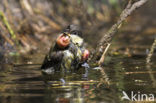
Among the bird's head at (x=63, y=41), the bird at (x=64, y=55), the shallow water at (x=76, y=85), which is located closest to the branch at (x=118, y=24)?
the shallow water at (x=76, y=85)

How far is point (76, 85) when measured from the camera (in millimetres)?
3746

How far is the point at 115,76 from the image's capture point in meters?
4.32

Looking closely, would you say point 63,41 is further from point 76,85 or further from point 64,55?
point 76,85

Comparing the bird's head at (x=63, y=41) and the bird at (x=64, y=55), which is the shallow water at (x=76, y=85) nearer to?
the bird at (x=64, y=55)

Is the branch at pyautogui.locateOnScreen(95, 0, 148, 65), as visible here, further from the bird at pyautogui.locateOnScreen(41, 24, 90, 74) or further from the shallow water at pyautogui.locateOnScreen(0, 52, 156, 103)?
the bird at pyautogui.locateOnScreen(41, 24, 90, 74)

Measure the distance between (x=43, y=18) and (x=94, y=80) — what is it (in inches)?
277

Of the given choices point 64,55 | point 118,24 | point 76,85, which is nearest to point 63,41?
point 64,55

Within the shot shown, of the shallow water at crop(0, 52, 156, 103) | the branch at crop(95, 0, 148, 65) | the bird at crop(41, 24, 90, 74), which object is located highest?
the branch at crop(95, 0, 148, 65)

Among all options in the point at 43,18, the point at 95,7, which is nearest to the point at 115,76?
the point at 43,18

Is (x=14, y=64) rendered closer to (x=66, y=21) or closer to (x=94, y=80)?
(x=94, y=80)

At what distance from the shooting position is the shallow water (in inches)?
123

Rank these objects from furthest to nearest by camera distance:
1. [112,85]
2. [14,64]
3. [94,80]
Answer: [14,64] < [94,80] < [112,85]

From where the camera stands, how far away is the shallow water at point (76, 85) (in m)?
3.13

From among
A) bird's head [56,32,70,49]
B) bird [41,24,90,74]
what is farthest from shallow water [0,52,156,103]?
bird's head [56,32,70,49]
